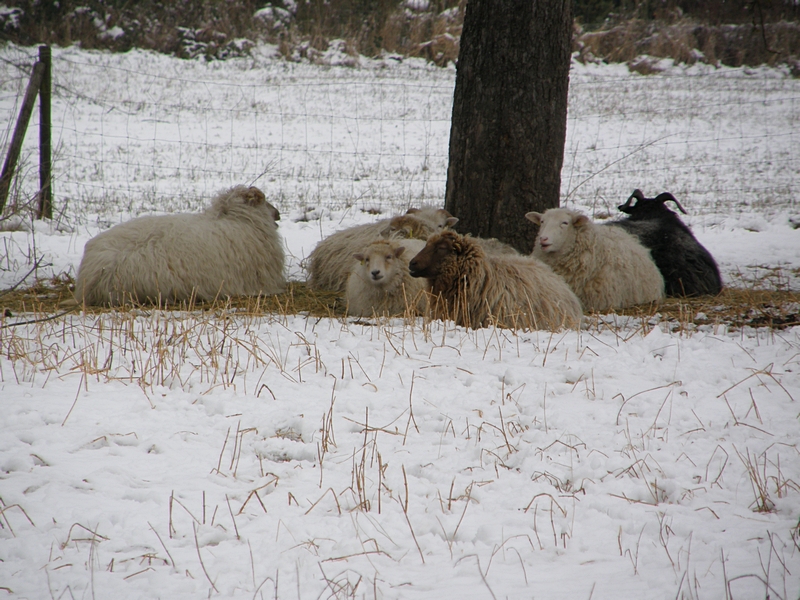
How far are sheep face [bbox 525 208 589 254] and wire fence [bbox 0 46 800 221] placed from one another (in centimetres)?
529

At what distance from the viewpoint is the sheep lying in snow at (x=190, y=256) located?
5.82m

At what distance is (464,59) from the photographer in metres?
6.34

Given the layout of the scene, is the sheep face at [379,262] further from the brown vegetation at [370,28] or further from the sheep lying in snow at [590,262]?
the brown vegetation at [370,28]

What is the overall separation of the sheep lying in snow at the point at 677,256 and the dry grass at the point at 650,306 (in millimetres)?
225

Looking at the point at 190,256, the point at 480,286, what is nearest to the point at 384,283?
the point at 480,286

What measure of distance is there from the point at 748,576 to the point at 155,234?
5.52m

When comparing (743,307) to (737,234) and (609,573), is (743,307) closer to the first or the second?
(609,573)

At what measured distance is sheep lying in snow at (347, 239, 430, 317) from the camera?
5629 mm

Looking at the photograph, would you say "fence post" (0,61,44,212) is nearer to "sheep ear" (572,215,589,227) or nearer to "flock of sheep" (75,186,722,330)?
"flock of sheep" (75,186,722,330)

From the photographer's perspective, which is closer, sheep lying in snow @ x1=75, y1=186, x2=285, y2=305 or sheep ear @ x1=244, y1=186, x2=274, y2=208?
sheep lying in snow @ x1=75, y1=186, x2=285, y2=305

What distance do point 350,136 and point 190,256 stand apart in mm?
13489

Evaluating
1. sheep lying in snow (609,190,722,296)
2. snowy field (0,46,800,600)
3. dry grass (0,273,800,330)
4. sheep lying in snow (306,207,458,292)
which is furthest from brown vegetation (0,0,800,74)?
snowy field (0,46,800,600)

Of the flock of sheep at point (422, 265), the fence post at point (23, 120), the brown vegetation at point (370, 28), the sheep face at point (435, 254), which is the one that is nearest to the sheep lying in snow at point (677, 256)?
the flock of sheep at point (422, 265)

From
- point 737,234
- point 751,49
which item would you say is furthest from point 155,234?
point 751,49
